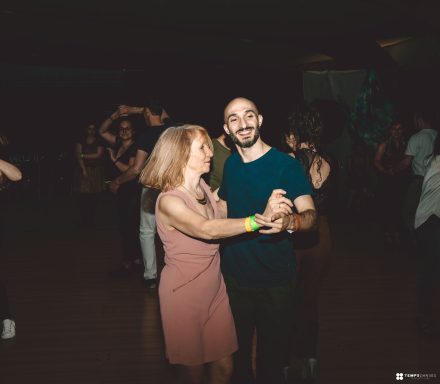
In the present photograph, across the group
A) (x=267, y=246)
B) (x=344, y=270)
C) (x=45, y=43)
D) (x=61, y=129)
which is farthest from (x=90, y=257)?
(x=61, y=129)

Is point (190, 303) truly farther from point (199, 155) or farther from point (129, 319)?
point (129, 319)

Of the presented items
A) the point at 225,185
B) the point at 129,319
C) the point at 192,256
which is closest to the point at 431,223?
the point at 225,185

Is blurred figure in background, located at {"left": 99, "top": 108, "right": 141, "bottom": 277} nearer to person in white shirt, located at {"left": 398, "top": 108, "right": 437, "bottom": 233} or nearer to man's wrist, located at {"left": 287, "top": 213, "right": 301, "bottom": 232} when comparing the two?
person in white shirt, located at {"left": 398, "top": 108, "right": 437, "bottom": 233}

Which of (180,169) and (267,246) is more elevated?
(180,169)

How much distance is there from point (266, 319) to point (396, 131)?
15.2ft

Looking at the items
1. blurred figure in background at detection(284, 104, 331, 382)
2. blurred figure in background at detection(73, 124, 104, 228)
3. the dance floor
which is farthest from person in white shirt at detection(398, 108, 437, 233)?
blurred figure in background at detection(73, 124, 104, 228)

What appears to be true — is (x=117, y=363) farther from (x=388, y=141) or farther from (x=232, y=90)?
(x=232, y=90)

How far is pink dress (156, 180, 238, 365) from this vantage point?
2.25 metres

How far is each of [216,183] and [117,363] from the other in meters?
1.38

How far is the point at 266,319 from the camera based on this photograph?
8.39 ft

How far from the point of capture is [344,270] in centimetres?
592

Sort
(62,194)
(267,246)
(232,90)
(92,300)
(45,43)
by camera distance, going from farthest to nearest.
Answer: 1. (62,194)
2. (232,90)
3. (45,43)
4. (92,300)
5. (267,246)

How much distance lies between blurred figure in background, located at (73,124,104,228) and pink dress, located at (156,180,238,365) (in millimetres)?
6381

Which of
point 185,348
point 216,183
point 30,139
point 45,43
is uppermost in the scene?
point 45,43
